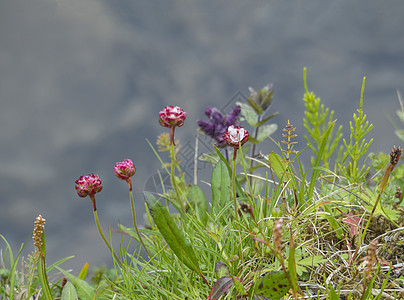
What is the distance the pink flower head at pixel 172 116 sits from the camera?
1.50 m

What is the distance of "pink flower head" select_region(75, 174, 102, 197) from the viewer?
1482mm

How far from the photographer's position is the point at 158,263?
163 cm

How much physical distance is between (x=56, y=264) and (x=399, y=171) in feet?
6.41

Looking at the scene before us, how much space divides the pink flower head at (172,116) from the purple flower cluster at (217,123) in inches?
44.1

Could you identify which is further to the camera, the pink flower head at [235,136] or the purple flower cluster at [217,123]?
the purple flower cluster at [217,123]

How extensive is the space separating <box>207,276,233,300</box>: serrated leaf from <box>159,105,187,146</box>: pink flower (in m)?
0.63

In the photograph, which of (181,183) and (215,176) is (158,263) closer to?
(215,176)

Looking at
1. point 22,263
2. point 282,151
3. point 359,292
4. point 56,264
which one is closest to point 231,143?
point 282,151

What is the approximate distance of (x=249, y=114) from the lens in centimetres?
280

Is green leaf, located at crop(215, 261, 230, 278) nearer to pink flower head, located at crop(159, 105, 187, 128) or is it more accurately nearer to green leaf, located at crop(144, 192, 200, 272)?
green leaf, located at crop(144, 192, 200, 272)

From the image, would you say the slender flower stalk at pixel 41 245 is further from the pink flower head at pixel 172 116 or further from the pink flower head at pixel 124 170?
the pink flower head at pixel 172 116

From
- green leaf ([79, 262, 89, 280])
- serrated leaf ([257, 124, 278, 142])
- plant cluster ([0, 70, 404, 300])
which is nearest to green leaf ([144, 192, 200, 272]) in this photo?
plant cluster ([0, 70, 404, 300])

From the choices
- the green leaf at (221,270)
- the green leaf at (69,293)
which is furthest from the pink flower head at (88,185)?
the green leaf at (221,270)

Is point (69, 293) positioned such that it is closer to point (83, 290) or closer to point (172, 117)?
point (83, 290)
